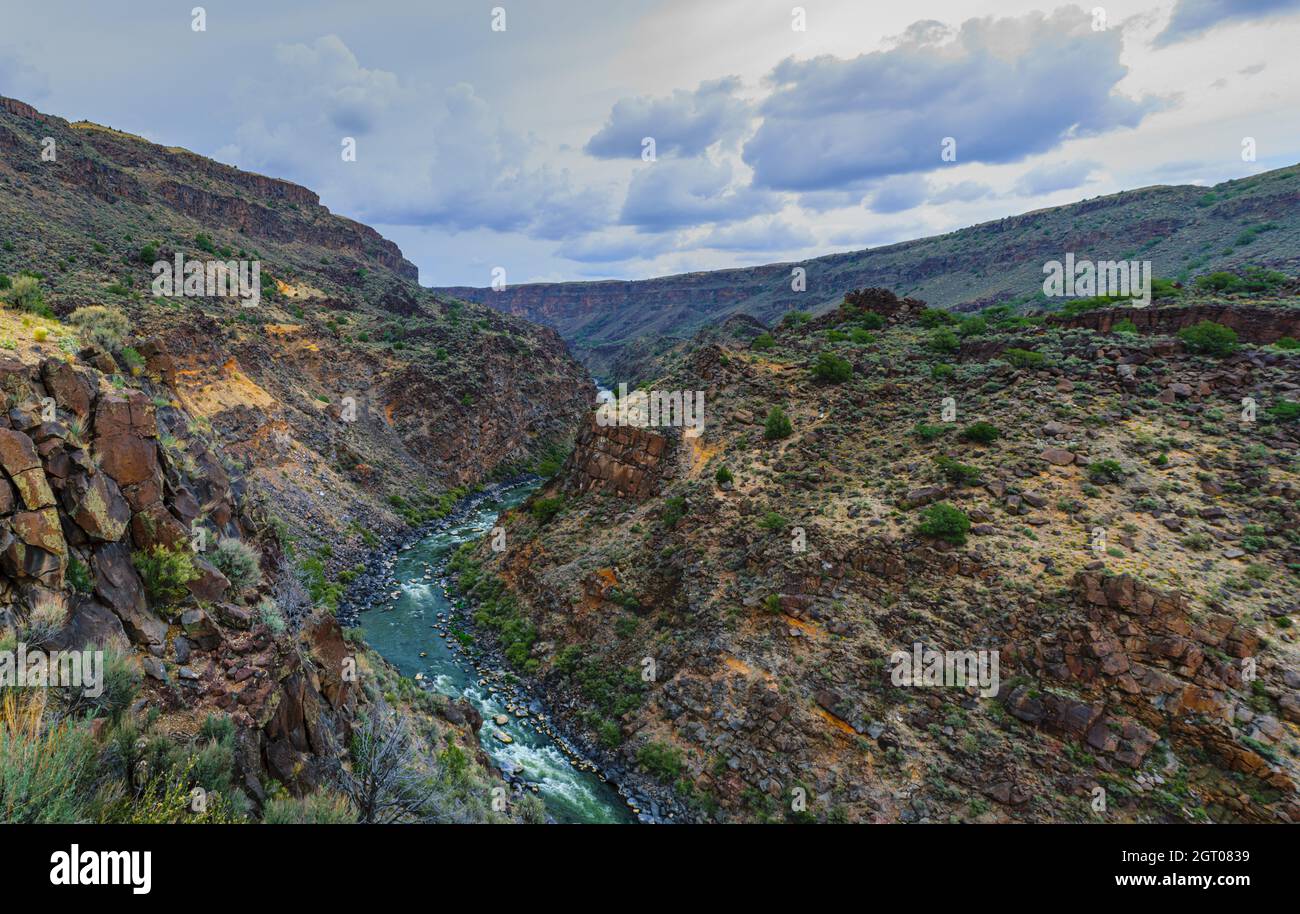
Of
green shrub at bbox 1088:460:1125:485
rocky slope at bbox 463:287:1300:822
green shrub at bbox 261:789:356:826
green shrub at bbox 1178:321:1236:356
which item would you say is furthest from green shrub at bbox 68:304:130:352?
green shrub at bbox 1178:321:1236:356

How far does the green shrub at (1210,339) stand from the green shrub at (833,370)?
A: 13236 mm

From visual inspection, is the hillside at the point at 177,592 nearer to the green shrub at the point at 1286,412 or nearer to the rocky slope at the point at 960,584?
the rocky slope at the point at 960,584

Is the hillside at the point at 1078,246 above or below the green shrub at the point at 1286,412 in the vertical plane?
above

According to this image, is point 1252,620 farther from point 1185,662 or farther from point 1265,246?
point 1265,246

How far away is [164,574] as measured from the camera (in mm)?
10289

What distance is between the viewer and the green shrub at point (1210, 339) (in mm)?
22797

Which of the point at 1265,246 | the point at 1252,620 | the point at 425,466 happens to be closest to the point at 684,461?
the point at 1252,620

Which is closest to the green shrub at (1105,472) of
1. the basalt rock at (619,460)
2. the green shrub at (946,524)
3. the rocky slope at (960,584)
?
the rocky slope at (960,584)

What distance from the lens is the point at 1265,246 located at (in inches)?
2405

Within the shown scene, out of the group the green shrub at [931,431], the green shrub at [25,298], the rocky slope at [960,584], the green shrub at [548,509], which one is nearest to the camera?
the green shrub at [25,298]

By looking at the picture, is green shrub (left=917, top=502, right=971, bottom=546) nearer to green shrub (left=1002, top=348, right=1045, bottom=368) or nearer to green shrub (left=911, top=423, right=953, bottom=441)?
green shrub (left=911, top=423, right=953, bottom=441)

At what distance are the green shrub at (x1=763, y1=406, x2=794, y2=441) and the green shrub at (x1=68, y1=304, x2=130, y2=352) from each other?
23.1 metres

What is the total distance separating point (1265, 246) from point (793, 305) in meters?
95.7

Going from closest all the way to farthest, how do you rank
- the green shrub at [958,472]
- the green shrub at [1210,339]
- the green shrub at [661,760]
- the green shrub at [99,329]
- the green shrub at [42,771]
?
1. the green shrub at [42,771]
2. the green shrub at [99,329]
3. the green shrub at [661,760]
4. the green shrub at [958,472]
5. the green shrub at [1210,339]
